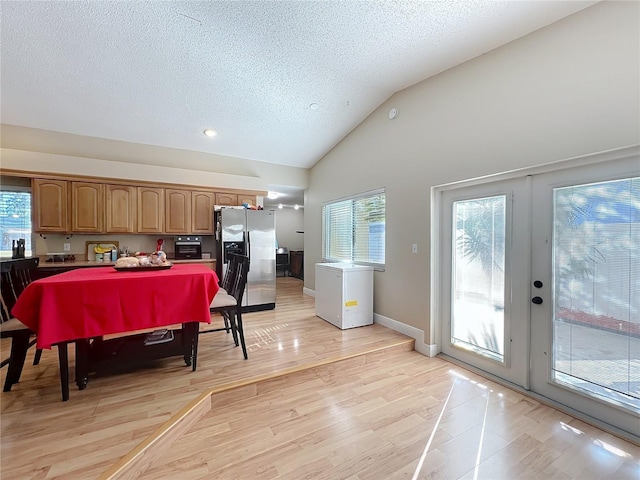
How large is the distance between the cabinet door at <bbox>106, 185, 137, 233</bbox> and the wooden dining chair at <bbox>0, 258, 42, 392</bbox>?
1735 mm

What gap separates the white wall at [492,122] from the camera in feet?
5.97

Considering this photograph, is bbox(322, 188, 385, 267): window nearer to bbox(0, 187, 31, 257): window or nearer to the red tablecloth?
the red tablecloth

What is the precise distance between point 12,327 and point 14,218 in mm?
2797

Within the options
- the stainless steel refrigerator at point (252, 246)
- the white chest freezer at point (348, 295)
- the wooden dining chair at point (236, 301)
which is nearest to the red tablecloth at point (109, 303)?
the wooden dining chair at point (236, 301)

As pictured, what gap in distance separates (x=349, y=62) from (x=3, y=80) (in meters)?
3.74

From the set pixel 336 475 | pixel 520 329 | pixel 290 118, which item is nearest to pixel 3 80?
pixel 290 118

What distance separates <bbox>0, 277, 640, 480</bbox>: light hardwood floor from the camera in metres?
1.57

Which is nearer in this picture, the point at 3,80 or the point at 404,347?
the point at 3,80

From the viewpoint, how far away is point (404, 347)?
10.4 feet

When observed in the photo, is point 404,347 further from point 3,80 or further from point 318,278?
point 3,80

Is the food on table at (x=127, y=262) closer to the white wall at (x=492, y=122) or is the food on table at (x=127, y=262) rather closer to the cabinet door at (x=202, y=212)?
the cabinet door at (x=202, y=212)

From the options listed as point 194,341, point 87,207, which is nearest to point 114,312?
point 194,341

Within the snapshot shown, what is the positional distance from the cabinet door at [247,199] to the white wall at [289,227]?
370 cm

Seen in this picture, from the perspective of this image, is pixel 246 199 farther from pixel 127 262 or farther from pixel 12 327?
pixel 12 327
